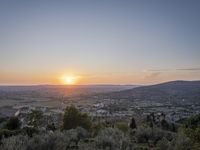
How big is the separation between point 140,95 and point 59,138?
170051 mm

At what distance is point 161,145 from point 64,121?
69.1 ft

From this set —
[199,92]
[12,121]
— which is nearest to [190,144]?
[12,121]

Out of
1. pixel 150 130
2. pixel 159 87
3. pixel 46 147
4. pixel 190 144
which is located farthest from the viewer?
pixel 159 87

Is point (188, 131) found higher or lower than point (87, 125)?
higher

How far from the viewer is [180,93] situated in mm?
180375

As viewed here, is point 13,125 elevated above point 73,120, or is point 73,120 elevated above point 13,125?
point 73,120

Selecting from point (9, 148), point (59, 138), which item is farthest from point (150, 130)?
point (9, 148)

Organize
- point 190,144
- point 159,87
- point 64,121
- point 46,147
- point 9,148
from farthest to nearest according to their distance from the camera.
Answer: point 159,87, point 64,121, point 190,144, point 46,147, point 9,148

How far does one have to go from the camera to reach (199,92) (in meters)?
156

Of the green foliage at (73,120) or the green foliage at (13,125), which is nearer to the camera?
the green foliage at (13,125)

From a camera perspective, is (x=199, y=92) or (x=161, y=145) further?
(x=199, y=92)

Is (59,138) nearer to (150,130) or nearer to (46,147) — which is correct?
(46,147)

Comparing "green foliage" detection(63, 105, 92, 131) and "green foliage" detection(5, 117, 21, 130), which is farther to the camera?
"green foliage" detection(63, 105, 92, 131)

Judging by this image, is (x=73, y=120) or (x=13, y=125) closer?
(x=13, y=125)
